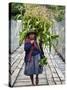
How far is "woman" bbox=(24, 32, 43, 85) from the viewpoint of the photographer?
2352mm

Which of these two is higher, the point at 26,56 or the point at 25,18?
the point at 25,18

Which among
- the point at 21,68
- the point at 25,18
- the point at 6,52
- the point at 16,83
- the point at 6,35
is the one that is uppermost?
the point at 25,18

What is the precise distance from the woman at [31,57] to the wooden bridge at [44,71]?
0.14 ft

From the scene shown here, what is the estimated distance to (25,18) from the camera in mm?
2342

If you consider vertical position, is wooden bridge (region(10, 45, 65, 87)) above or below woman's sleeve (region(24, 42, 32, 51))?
below

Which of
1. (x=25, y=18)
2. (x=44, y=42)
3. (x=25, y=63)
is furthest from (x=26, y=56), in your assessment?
(x=25, y=18)

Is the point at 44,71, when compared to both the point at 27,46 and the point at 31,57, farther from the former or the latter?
the point at 27,46

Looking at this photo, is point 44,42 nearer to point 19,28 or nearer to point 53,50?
point 53,50

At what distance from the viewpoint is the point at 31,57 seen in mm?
2369

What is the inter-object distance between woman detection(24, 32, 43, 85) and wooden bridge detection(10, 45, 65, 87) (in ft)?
0.14

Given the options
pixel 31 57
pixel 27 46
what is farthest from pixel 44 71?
pixel 27 46

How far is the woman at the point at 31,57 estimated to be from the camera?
92.6 inches

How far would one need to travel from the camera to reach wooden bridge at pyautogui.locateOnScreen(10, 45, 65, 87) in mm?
2311

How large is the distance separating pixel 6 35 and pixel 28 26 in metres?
0.24
